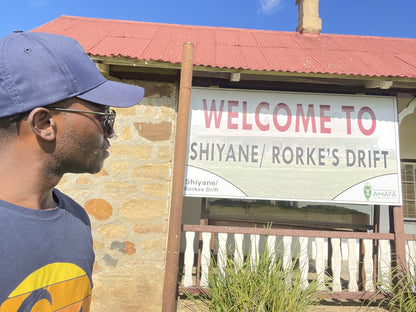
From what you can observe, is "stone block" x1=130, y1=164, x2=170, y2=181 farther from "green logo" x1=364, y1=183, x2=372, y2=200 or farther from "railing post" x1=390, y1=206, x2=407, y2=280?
"railing post" x1=390, y1=206, x2=407, y2=280

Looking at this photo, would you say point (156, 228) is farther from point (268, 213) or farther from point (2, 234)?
point (2, 234)

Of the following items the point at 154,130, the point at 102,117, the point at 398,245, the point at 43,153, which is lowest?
the point at 398,245

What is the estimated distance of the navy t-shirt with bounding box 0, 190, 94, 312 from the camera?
774 mm

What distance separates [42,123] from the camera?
869 mm

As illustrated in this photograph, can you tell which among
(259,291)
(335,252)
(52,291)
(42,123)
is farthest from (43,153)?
(335,252)

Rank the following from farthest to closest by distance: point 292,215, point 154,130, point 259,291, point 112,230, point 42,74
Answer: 1. point 292,215
2. point 154,130
3. point 112,230
4. point 259,291
5. point 42,74

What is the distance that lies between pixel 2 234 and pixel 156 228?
257cm

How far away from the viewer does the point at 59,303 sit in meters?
0.89

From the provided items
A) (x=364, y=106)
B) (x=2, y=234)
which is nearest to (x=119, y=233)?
(x=2, y=234)

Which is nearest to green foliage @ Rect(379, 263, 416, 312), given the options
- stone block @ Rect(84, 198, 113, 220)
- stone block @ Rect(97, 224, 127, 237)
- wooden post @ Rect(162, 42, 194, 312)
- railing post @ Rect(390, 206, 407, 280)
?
railing post @ Rect(390, 206, 407, 280)

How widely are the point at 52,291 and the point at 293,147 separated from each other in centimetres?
319

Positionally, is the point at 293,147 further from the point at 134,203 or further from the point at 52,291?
the point at 52,291

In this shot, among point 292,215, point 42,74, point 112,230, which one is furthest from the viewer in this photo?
point 292,215

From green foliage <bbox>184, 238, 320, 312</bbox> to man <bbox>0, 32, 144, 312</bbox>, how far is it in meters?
1.79
